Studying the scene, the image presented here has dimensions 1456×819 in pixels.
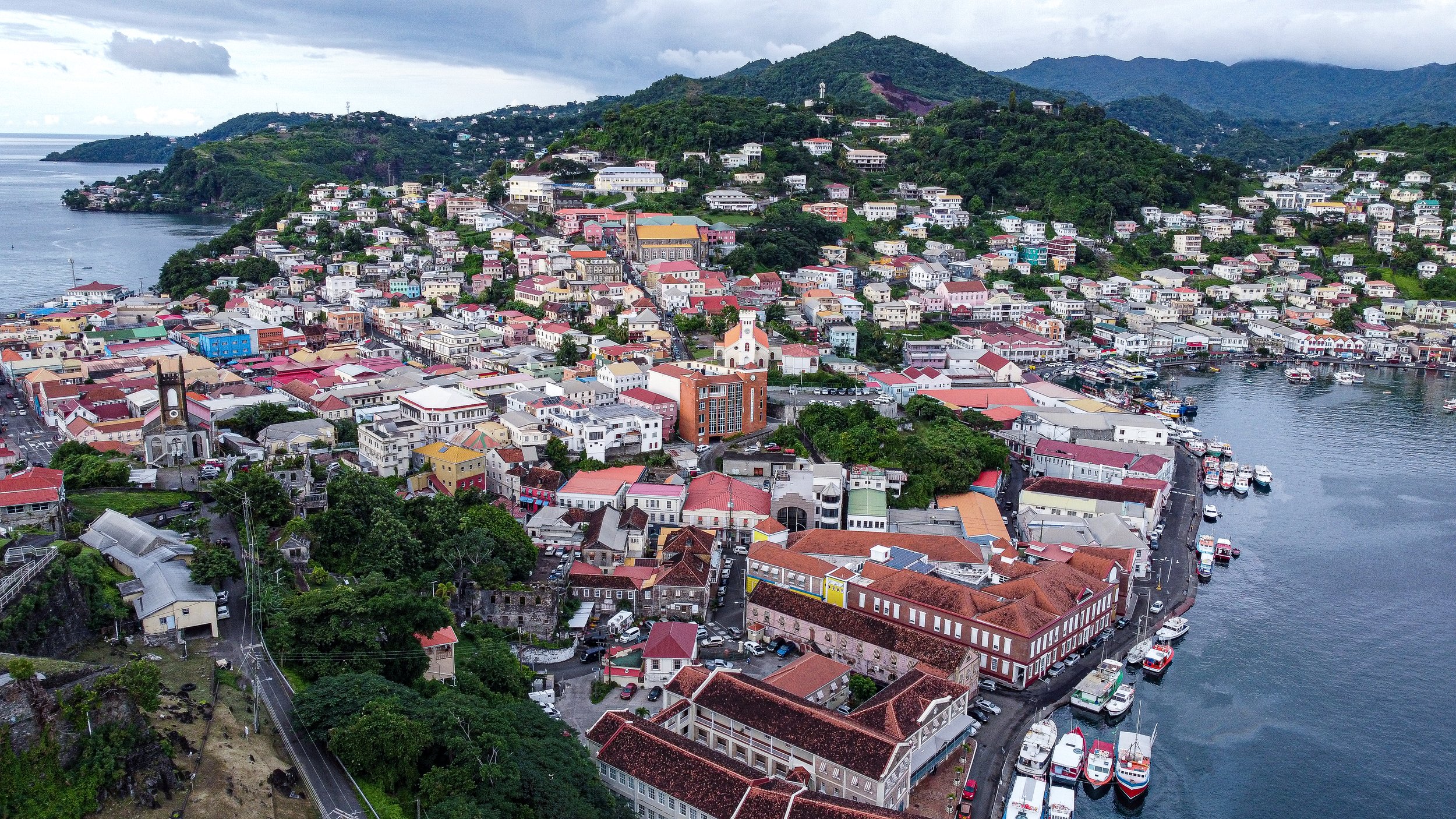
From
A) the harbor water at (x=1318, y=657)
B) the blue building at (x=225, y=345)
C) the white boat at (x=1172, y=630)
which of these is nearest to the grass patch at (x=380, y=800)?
the harbor water at (x=1318, y=657)

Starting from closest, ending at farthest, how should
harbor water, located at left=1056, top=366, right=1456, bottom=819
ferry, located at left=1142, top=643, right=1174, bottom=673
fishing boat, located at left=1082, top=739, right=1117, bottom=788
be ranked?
fishing boat, located at left=1082, top=739, right=1117, bottom=788 < harbor water, located at left=1056, top=366, right=1456, bottom=819 < ferry, located at left=1142, top=643, right=1174, bottom=673

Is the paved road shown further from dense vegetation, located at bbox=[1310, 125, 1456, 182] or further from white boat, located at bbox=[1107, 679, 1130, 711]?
dense vegetation, located at bbox=[1310, 125, 1456, 182]

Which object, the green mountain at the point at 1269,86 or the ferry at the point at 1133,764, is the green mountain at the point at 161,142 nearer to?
the green mountain at the point at 1269,86

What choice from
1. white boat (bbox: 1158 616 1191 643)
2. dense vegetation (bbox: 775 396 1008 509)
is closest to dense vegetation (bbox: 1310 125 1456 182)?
dense vegetation (bbox: 775 396 1008 509)

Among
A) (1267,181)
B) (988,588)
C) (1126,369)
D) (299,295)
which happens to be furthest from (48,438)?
(1267,181)

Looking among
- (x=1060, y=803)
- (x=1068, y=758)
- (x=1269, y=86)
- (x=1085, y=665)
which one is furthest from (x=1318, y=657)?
(x=1269, y=86)

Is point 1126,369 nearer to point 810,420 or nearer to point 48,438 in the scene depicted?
point 810,420
